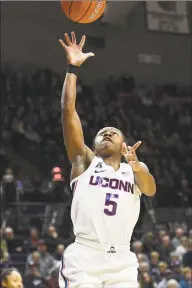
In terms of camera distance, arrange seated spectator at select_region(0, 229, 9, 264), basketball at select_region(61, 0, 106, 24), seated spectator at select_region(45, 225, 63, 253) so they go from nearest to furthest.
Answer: basketball at select_region(61, 0, 106, 24) → seated spectator at select_region(0, 229, 9, 264) → seated spectator at select_region(45, 225, 63, 253)

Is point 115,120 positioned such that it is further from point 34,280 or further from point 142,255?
point 34,280

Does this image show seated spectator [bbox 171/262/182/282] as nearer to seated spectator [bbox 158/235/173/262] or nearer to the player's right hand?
seated spectator [bbox 158/235/173/262]

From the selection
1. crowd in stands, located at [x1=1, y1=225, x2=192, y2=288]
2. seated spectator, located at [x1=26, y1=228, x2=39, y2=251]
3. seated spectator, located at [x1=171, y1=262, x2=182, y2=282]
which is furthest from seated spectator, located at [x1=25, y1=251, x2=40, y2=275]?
seated spectator, located at [x1=171, y1=262, x2=182, y2=282]

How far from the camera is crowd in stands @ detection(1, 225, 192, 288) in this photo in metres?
9.02

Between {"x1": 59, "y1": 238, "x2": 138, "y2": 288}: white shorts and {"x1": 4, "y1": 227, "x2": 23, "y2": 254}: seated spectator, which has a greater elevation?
{"x1": 59, "y1": 238, "x2": 138, "y2": 288}: white shorts

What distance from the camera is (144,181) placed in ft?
11.9

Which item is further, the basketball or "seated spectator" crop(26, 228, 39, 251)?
"seated spectator" crop(26, 228, 39, 251)

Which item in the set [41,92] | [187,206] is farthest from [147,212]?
[41,92]

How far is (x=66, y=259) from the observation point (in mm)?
3574

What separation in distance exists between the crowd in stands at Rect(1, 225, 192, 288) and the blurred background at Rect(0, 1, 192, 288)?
0.02m

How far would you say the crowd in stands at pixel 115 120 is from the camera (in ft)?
46.2

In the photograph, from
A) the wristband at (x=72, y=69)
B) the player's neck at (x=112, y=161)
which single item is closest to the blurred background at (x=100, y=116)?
the player's neck at (x=112, y=161)

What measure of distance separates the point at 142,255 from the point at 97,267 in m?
6.45

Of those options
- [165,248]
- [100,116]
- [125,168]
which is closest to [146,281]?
[165,248]
